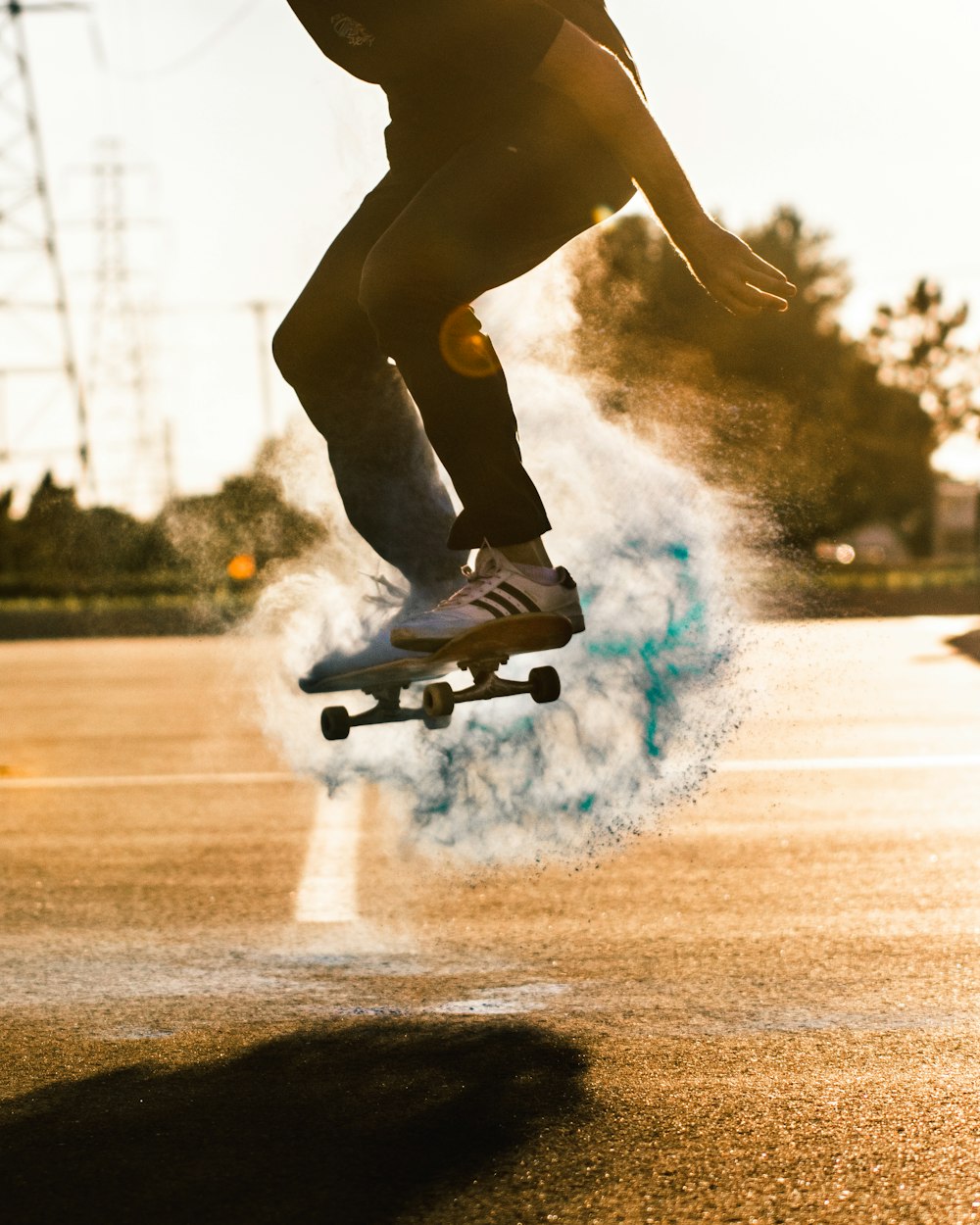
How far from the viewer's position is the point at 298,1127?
3.13m

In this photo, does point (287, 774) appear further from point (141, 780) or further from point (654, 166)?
point (654, 166)

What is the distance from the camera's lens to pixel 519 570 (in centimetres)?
373

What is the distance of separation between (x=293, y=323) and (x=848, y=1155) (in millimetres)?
2236

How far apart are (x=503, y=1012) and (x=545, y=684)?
0.82 m

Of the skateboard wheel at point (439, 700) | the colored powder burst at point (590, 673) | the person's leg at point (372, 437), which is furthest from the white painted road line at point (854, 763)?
the skateboard wheel at point (439, 700)

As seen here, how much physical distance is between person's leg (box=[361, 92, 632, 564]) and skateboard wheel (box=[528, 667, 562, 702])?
26cm

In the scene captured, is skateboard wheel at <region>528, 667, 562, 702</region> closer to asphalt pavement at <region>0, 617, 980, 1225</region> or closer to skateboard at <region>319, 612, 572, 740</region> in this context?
skateboard at <region>319, 612, 572, 740</region>

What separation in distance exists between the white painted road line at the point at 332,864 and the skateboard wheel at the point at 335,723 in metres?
1.02

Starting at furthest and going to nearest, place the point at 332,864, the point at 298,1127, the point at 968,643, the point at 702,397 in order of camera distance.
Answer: the point at 968,643 → the point at 332,864 → the point at 702,397 → the point at 298,1127

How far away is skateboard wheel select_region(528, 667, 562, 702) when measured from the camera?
367 centimetres

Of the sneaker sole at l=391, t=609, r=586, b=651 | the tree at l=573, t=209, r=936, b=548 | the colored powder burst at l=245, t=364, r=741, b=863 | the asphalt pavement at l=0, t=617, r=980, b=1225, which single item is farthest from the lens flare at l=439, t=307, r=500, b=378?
the asphalt pavement at l=0, t=617, r=980, b=1225

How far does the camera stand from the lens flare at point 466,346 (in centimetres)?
370

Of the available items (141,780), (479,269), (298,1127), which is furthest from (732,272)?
(141,780)

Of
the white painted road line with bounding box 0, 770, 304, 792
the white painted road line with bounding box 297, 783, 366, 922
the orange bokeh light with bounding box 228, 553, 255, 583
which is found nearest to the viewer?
the white painted road line with bounding box 297, 783, 366, 922
